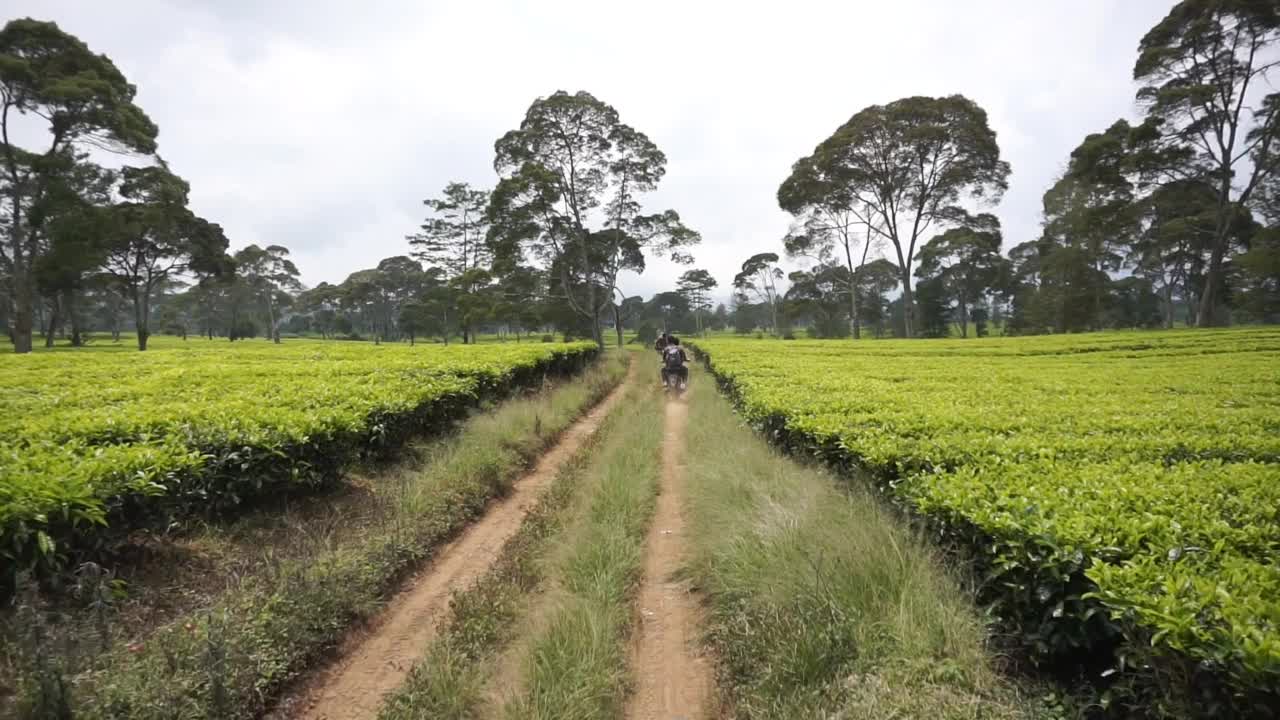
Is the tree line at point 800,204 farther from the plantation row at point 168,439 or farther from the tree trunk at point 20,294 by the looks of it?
Answer: the plantation row at point 168,439

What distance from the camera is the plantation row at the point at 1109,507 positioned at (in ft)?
5.43

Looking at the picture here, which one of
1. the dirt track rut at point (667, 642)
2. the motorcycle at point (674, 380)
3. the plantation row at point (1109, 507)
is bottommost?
the dirt track rut at point (667, 642)

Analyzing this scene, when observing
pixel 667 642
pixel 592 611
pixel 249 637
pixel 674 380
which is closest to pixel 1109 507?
pixel 667 642

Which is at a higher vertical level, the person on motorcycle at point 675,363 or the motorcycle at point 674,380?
the person on motorcycle at point 675,363

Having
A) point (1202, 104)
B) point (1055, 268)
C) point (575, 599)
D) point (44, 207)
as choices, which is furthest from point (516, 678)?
point (1055, 268)

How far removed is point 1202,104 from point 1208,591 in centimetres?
3319

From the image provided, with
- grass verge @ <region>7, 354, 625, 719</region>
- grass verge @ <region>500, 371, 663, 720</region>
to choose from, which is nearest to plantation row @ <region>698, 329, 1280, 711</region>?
grass verge @ <region>500, 371, 663, 720</region>

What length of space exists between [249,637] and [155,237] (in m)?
38.8

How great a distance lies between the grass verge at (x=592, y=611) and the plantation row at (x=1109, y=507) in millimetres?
2074

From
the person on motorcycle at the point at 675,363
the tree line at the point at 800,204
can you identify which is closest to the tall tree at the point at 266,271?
the tree line at the point at 800,204

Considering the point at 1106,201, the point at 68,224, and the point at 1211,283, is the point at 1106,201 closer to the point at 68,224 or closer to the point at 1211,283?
the point at 1211,283

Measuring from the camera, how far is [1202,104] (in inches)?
863

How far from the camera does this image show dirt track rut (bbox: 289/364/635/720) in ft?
9.21

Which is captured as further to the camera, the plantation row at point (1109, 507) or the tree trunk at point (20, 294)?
the tree trunk at point (20, 294)
